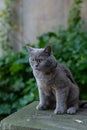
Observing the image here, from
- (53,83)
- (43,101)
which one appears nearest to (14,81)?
(43,101)

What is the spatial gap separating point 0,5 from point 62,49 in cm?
151

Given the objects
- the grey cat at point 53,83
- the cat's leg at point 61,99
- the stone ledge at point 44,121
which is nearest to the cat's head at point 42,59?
the grey cat at point 53,83

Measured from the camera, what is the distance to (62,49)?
438cm

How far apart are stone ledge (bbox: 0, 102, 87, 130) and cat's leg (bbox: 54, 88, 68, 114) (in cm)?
4

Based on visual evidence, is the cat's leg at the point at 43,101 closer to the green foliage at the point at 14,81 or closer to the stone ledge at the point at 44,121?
the stone ledge at the point at 44,121

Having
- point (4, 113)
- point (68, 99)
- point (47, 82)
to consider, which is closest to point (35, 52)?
point (47, 82)

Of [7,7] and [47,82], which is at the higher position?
[7,7]

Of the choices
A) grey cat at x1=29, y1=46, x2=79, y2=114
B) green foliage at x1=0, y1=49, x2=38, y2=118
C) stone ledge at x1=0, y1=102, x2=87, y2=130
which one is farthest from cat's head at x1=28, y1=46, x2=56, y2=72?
green foliage at x1=0, y1=49, x2=38, y2=118

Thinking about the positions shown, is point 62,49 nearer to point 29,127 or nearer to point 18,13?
point 18,13

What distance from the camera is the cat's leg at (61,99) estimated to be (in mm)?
2281

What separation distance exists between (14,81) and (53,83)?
81.8 inches

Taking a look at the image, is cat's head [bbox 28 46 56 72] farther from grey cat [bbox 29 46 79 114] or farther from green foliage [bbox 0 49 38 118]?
green foliage [bbox 0 49 38 118]

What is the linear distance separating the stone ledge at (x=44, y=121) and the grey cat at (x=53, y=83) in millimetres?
60

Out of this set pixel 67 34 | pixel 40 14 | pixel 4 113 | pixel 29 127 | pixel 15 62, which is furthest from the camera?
pixel 40 14
